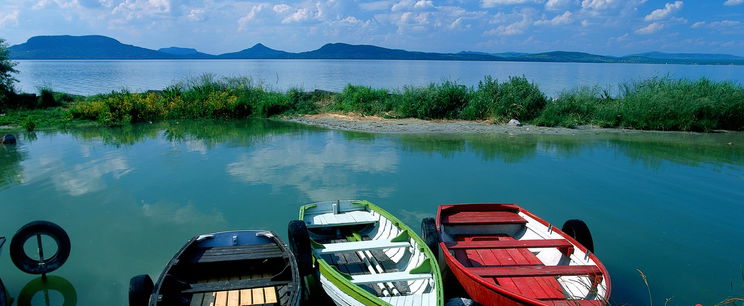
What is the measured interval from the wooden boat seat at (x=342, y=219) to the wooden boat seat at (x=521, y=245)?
1.72 metres

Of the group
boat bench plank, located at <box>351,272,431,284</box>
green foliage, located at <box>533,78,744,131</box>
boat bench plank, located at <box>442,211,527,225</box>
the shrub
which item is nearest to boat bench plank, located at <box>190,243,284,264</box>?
boat bench plank, located at <box>351,272,431,284</box>

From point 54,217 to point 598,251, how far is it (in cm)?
1089

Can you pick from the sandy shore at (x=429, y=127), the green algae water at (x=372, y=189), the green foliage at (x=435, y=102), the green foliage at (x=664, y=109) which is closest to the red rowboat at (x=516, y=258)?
the green algae water at (x=372, y=189)

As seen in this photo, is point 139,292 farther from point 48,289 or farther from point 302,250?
point 48,289

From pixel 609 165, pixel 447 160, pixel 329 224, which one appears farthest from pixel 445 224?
pixel 609 165

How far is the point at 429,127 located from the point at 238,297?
1769cm

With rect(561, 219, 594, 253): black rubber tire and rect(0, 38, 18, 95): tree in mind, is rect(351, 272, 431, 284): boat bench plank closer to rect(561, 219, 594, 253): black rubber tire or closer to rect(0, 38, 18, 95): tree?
rect(561, 219, 594, 253): black rubber tire

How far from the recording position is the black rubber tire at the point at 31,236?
6504mm

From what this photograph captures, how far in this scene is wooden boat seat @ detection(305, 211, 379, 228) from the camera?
7905 millimetres

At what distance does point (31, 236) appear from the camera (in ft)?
21.8

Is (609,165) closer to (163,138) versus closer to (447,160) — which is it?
(447,160)

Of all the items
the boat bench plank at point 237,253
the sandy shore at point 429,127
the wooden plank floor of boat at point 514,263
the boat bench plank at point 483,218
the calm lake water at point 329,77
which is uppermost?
the calm lake water at point 329,77

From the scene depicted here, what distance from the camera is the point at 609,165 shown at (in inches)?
586

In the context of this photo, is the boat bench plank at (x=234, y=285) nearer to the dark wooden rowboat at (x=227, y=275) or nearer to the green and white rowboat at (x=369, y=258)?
the dark wooden rowboat at (x=227, y=275)
